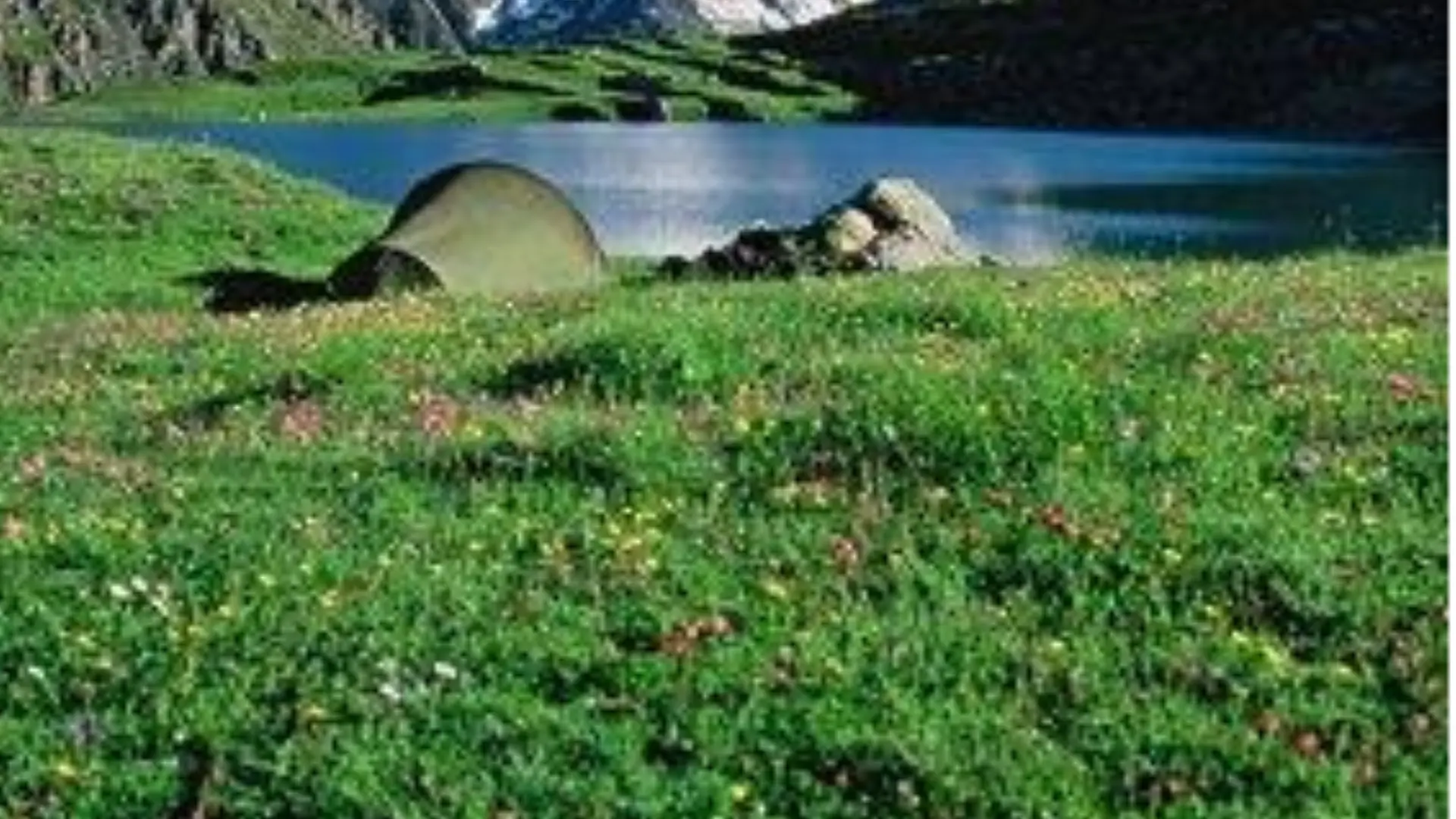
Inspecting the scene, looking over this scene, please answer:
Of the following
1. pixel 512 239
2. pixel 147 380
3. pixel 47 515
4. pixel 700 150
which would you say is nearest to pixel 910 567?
pixel 47 515

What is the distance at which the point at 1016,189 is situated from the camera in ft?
414

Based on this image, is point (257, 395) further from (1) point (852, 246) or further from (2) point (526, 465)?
(1) point (852, 246)

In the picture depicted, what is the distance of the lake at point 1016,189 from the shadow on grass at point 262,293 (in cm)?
2613

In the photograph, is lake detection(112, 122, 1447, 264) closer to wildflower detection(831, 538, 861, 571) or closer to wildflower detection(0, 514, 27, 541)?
wildflower detection(831, 538, 861, 571)

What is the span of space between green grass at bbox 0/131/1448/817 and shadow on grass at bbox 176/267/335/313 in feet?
66.5

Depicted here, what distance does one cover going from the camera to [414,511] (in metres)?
17.0

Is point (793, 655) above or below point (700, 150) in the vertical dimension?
above

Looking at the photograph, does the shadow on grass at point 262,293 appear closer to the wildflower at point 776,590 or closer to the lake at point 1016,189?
the lake at point 1016,189

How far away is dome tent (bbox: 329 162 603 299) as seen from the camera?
44500mm

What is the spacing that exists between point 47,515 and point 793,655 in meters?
6.56

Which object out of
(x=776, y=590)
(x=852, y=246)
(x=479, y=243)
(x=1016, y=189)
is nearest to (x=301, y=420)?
(x=776, y=590)

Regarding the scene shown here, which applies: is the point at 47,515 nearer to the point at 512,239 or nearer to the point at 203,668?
the point at 203,668

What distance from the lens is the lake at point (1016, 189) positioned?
281ft

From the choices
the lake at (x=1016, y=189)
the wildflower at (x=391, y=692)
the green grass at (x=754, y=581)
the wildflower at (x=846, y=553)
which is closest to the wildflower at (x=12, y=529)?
the green grass at (x=754, y=581)
